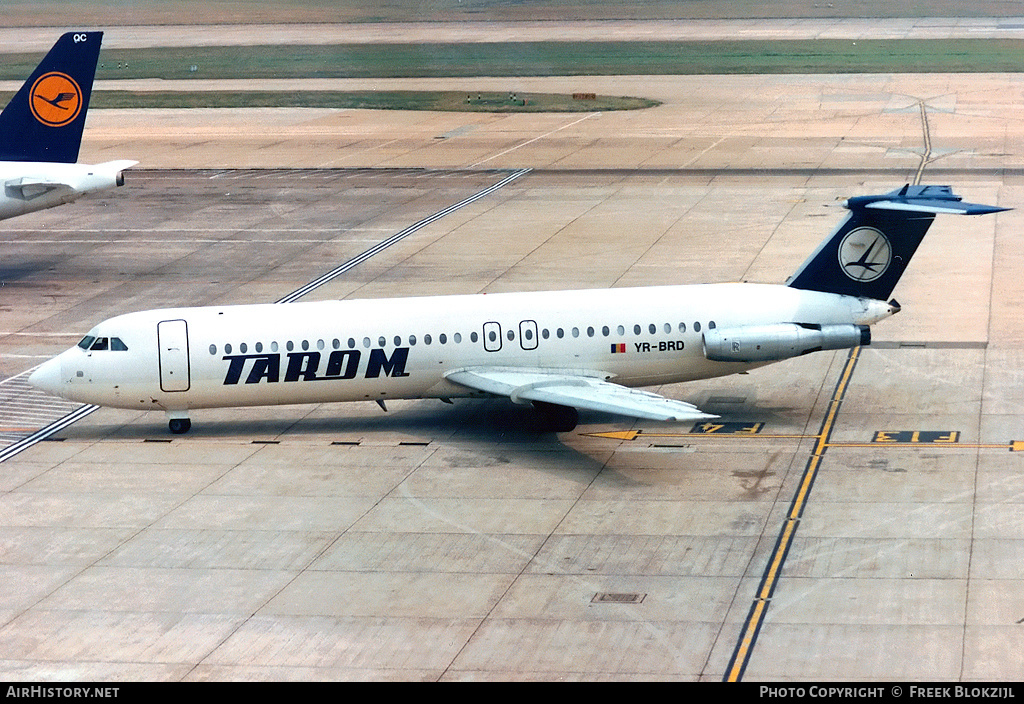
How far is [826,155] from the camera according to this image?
78.0 m

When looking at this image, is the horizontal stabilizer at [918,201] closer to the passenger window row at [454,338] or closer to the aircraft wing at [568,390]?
the passenger window row at [454,338]

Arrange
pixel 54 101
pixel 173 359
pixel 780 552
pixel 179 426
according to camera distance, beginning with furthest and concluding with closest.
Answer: pixel 54 101 → pixel 179 426 → pixel 173 359 → pixel 780 552

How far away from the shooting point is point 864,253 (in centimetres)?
3725

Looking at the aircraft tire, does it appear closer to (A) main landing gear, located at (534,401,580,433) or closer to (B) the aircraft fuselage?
(B) the aircraft fuselage

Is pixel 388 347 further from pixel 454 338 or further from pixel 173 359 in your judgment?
pixel 173 359

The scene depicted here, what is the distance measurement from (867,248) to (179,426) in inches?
718

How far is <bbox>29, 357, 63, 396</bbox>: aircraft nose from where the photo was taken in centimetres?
3672

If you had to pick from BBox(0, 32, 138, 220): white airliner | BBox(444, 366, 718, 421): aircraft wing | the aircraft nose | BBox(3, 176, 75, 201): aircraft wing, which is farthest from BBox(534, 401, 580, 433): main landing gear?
BBox(3, 176, 75, 201): aircraft wing

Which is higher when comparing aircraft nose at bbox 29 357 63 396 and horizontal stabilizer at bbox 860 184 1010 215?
horizontal stabilizer at bbox 860 184 1010 215

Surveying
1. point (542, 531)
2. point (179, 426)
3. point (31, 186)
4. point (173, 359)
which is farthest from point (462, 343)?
point (31, 186)

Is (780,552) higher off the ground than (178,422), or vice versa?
(178,422)

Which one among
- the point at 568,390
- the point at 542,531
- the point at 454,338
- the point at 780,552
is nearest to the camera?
the point at 780,552

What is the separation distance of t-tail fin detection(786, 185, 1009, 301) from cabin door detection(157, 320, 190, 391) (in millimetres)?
15902

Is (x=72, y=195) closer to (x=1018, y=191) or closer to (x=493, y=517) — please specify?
(x=493, y=517)
